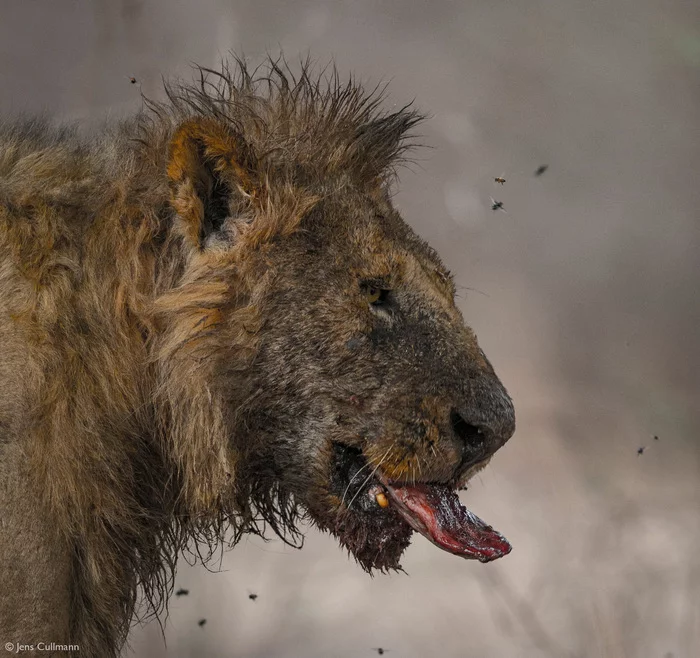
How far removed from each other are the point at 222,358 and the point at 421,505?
779 mm

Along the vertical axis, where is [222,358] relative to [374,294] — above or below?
below

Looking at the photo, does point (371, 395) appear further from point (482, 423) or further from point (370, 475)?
point (482, 423)

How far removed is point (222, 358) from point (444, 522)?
2.85 ft

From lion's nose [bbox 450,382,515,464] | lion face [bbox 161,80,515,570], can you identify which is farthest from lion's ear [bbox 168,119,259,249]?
lion's nose [bbox 450,382,515,464]

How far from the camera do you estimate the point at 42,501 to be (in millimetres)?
2725

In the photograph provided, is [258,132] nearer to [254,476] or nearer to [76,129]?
[76,129]

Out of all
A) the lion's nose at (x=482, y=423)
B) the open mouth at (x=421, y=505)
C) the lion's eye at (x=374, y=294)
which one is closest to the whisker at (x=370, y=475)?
the open mouth at (x=421, y=505)

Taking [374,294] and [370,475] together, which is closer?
[370,475]

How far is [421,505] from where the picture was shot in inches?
117

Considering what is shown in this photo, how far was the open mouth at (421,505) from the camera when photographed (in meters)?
2.94

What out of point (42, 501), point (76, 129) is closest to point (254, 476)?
point (42, 501)

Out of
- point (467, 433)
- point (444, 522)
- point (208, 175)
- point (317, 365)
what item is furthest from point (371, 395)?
point (208, 175)

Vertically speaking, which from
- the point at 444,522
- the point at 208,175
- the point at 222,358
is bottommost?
the point at 444,522

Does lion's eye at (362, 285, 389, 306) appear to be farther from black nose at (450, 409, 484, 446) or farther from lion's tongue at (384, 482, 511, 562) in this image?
lion's tongue at (384, 482, 511, 562)
